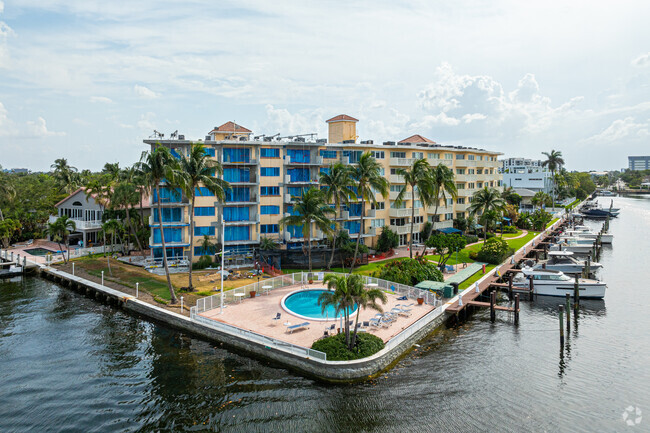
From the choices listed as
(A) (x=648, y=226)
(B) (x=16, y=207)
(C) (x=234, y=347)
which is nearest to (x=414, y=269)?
(C) (x=234, y=347)

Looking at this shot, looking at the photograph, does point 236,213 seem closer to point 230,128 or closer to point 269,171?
point 269,171

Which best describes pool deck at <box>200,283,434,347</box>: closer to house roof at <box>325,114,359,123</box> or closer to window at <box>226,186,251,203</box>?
window at <box>226,186,251,203</box>

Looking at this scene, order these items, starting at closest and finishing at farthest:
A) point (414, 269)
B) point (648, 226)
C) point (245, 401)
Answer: point (245, 401) < point (414, 269) < point (648, 226)

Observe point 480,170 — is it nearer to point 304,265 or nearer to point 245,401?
point 304,265

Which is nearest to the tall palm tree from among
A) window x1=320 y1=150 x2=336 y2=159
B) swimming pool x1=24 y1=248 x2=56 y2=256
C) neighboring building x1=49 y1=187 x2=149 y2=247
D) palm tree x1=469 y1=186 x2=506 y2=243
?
window x1=320 y1=150 x2=336 y2=159

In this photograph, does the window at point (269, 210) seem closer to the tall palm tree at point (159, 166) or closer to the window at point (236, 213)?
the window at point (236, 213)

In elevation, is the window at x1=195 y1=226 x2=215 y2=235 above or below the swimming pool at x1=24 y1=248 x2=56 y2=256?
above
